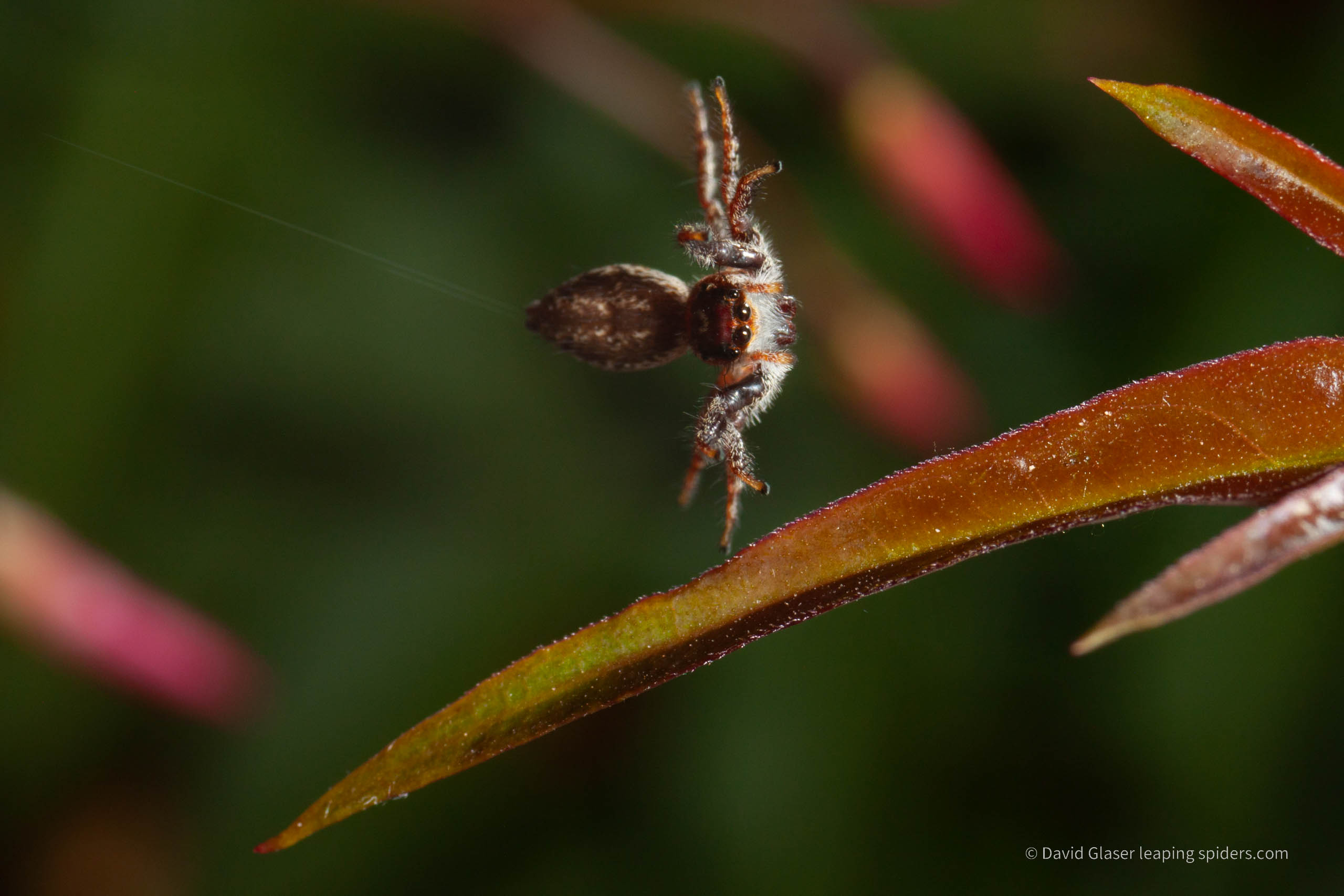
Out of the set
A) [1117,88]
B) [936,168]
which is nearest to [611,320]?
[936,168]

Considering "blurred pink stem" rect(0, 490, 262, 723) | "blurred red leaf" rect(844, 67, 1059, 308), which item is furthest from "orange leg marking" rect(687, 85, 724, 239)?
"blurred pink stem" rect(0, 490, 262, 723)

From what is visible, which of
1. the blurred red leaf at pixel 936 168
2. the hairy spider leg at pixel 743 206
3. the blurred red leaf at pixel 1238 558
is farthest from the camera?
the blurred red leaf at pixel 936 168

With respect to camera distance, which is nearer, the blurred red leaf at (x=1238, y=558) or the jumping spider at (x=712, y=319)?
the blurred red leaf at (x=1238, y=558)

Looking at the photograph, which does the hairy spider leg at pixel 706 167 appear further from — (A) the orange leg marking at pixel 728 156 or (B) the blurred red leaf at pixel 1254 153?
(B) the blurred red leaf at pixel 1254 153

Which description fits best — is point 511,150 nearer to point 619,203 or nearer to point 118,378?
point 619,203

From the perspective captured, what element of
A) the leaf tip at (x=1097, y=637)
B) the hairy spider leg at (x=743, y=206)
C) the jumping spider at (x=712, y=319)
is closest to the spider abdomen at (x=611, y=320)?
the jumping spider at (x=712, y=319)

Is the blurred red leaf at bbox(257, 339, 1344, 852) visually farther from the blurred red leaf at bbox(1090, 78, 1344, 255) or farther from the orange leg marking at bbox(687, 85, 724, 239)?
the orange leg marking at bbox(687, 85, 724, 239)

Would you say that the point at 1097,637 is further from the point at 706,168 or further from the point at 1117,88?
the point at 706,168
